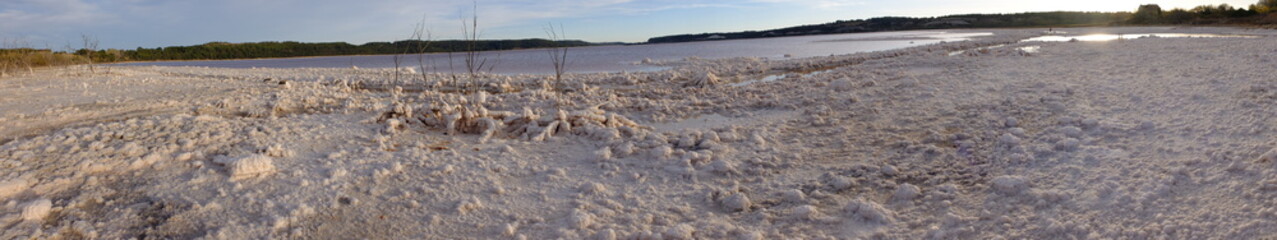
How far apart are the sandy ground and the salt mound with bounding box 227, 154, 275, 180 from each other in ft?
0.04

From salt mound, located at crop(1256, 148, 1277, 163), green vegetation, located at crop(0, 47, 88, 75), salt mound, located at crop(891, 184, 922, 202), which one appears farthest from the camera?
green vegetation, located at crop(0, 47, 88, 75)

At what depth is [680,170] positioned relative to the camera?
3316mm

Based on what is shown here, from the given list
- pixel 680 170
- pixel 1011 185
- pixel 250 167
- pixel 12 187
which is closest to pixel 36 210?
pixel 12 187

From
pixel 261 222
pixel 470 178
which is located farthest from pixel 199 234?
pixel 470 178

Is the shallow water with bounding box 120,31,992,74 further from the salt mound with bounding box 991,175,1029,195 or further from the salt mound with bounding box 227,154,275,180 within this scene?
the salt mound with bounding box 991,175,1029,195

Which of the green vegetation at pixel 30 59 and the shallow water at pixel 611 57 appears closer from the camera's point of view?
the green vegetation at pixel 30 59

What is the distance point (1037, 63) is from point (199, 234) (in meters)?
10.1

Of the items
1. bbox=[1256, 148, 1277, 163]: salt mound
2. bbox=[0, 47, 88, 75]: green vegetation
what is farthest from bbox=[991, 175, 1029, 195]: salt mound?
bbox=[0, 47, 88, 75]: green vegetation

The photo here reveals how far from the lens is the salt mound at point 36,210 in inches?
95.7

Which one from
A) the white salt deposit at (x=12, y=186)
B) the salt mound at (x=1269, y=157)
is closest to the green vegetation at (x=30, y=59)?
the white salt deposit at (x=12, y=186)

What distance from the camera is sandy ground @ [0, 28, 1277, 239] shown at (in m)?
2.37

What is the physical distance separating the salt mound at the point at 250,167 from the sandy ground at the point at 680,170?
1 centimetres

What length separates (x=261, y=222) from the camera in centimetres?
246

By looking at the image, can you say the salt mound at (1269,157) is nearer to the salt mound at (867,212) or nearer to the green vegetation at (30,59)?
the salt mound at (867,212)
